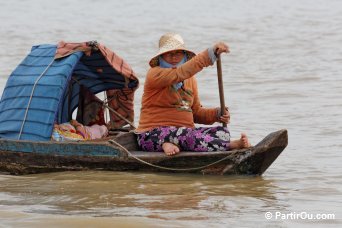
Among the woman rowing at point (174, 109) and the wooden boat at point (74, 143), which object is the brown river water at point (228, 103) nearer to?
the wooden boat at point (74, 143)

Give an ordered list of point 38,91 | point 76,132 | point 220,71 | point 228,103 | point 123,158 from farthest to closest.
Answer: point 228,103
point 76,132
point 38,91
point 123,158
point 220,71

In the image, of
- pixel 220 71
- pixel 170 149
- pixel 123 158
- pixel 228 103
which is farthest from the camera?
pixel 228 103

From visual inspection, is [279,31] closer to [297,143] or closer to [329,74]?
[329,74]

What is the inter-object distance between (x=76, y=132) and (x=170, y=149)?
4.26ft

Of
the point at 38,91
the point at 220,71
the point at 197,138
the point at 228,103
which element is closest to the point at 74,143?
the point at 38,91

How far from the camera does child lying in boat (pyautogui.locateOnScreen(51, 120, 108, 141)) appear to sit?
24.4 feet

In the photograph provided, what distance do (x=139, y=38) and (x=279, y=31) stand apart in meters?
2.89

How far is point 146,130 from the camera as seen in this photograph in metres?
7.04

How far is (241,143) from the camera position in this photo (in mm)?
6695

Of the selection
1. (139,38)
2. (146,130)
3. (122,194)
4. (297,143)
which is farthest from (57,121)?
(139,38)

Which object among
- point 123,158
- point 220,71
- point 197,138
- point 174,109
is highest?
point 220,71

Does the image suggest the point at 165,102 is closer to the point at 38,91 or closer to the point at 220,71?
the point at 220,71

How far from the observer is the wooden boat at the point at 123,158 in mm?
6664

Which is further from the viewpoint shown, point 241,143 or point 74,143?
point 74,143
